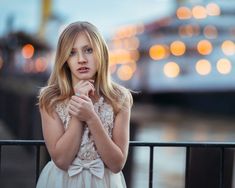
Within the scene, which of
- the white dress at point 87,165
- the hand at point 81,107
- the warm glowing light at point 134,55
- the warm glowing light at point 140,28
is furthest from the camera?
the warm glowing light at point 140,28

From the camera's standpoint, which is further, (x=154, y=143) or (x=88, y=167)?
(x=154, y=143)

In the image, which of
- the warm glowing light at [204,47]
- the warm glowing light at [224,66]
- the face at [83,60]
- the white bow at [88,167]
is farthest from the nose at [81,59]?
the warm glowing light at [204,47]

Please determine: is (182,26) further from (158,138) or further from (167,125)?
(158,138)

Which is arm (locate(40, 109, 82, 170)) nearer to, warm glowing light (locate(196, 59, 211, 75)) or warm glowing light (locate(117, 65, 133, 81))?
warm glowing light (locate(196, 59, 211, 75))

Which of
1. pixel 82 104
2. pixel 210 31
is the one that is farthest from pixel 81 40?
pixel 210 31

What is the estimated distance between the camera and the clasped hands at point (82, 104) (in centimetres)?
232

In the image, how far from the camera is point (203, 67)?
38.6 metres

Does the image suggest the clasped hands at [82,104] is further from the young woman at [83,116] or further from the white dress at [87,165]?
the white dress at [87,165]

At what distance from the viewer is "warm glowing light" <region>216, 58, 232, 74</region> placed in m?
37.4

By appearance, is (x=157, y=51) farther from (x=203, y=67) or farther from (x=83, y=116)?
(x=83, y=116)

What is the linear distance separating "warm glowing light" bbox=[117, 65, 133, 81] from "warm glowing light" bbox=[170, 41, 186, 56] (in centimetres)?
329

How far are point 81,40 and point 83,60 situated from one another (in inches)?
3.5

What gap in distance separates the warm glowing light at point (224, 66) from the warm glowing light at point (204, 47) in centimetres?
108

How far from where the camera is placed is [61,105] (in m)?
2.46
